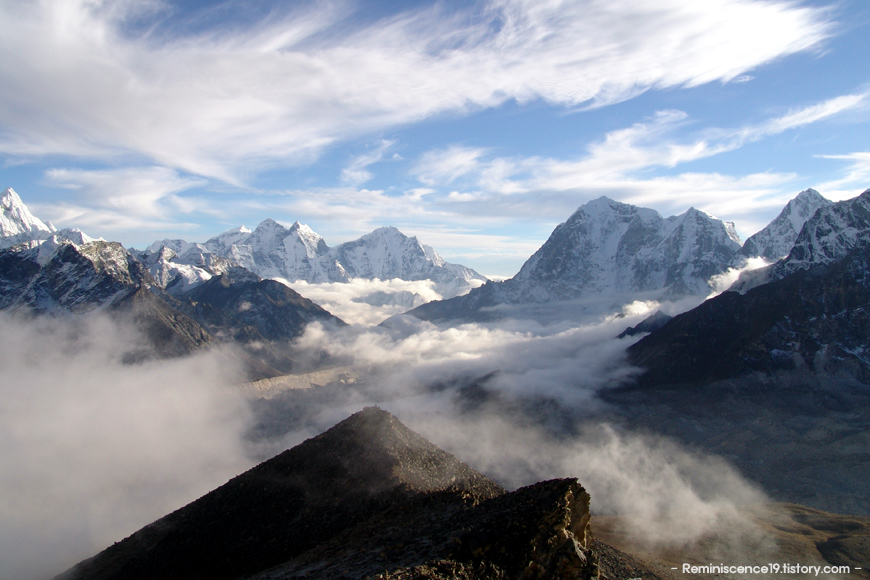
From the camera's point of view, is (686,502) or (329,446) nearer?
(329,446)

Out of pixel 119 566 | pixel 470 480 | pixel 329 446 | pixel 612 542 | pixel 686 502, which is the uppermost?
pixel 329 446

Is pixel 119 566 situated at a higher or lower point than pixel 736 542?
higher

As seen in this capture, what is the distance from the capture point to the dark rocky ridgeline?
114 feet

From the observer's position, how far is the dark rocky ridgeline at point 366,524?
114ft

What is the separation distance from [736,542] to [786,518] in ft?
137

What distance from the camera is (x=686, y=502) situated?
176 m

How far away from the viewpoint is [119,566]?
5853cm

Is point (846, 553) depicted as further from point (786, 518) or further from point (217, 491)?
point (217, 491)

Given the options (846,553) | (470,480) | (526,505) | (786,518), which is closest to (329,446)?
(470,480)

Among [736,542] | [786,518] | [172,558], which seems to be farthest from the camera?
[786,518]

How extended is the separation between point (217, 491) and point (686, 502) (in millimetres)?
169008

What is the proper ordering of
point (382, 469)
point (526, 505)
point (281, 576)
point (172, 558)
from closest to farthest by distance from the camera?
point (526, 505) → point (281, 576) → point (172, 558) → point (382, 469)

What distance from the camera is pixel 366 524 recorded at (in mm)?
50281

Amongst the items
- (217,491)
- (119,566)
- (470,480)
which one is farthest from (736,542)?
(119,566)
